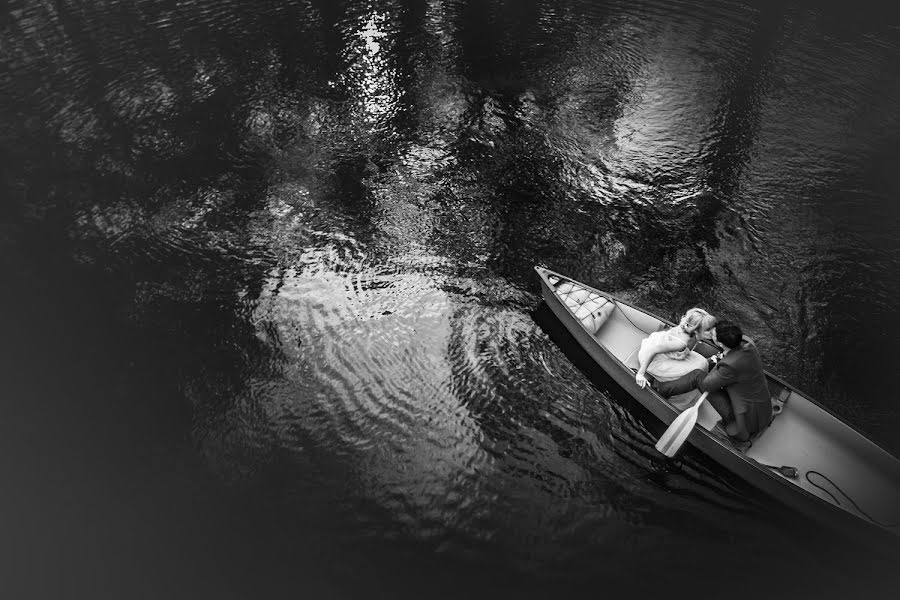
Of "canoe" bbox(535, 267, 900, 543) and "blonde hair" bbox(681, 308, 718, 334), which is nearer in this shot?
"canoe" bbox(535, 267, 900, 543)

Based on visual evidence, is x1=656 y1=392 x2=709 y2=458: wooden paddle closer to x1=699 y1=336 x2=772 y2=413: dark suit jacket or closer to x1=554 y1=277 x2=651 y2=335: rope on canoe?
x1=699 y1=336 x2=772 y2=413: dark suit jacket

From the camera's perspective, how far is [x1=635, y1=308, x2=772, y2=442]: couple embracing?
6.29 meters

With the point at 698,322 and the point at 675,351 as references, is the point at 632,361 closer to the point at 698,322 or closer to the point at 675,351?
the point at 675,351

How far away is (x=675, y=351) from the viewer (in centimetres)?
684

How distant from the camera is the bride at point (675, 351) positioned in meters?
6.78

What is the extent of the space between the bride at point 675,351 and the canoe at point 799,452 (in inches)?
8.9

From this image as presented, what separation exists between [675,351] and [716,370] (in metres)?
0.52

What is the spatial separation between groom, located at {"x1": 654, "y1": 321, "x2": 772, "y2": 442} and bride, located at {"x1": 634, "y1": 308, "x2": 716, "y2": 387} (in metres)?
0.27

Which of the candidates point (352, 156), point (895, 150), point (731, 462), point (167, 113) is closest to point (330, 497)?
point (731, 462)

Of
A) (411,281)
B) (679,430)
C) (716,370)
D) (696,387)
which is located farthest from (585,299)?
(411,281)

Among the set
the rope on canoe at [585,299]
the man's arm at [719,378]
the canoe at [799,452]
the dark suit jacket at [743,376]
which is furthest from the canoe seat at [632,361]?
the dark suit jacket at [743,376]

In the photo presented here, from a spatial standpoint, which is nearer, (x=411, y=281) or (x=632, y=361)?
(x=632, y=361)

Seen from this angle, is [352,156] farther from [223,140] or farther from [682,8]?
[682,8]

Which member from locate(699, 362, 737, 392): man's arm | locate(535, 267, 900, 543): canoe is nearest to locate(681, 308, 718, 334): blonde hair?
locate(535, 267, 900, 543): canoe
